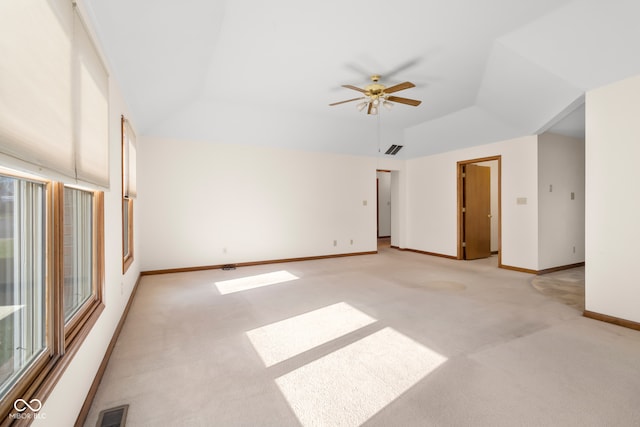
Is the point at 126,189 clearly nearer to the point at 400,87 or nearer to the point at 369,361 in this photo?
the point at 369,361

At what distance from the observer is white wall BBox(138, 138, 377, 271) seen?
5.13 metres

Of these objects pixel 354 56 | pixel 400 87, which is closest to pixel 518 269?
pixel 400 87

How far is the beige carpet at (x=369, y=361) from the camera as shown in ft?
5.46

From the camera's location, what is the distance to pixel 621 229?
289 centimetres

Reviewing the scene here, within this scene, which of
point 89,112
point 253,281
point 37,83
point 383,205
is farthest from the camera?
point 383,205

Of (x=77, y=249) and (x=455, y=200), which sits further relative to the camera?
(x=455, y=200)

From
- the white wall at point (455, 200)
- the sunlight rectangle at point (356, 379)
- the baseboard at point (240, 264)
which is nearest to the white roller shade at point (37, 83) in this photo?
the sunlight rectangle at point (356, 379)

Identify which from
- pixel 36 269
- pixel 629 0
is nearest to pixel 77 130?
pixel 36 269

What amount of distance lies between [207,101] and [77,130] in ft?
11.2

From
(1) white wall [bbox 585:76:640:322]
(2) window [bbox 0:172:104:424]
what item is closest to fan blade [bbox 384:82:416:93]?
(1) white wall [bbox 585:76:640:322]

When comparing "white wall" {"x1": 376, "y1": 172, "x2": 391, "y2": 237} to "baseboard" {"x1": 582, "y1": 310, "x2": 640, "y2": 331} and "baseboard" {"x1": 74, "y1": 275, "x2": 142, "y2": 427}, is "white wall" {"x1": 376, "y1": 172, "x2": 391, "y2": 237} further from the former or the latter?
"baseboard" {"x1": 74, "y1": 275, "x2": 142, "y2": 427}

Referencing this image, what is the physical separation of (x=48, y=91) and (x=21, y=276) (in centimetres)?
81

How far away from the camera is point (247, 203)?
582cm

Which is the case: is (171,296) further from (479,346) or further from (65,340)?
(479,346)
